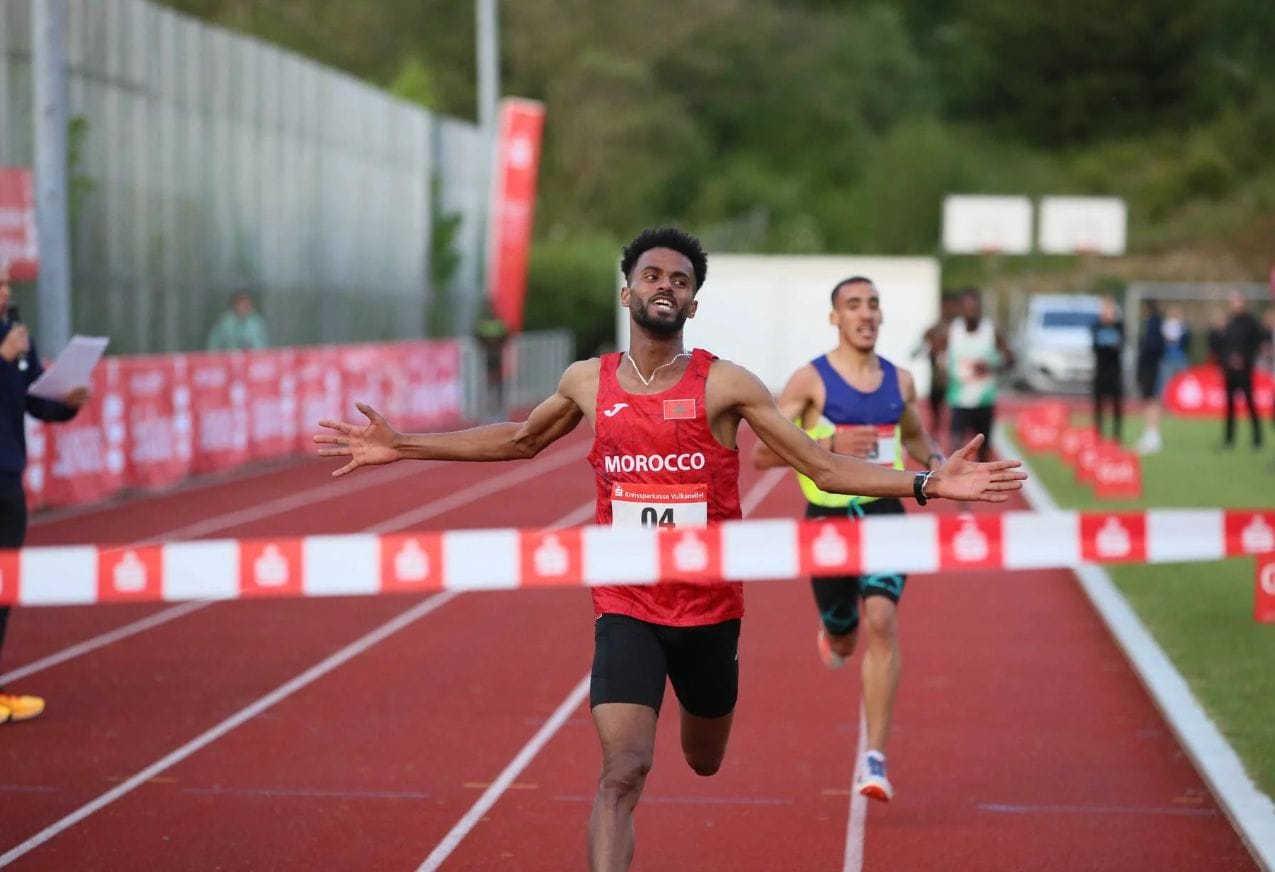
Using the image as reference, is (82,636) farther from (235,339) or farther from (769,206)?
(769,206)

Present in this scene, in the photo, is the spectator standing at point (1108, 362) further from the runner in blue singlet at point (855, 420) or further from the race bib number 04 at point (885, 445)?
the race bib number 04 at point (885, 445)

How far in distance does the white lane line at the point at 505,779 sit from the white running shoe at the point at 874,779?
1415mm

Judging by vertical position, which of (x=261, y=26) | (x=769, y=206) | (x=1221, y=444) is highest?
(x=261, y=26)

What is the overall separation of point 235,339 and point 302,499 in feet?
14.8

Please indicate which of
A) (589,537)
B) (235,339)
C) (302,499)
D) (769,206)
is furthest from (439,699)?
(769,206)

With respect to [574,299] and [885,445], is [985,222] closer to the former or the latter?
[574,299]

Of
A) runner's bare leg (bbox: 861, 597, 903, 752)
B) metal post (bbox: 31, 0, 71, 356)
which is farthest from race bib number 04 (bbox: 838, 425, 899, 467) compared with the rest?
metal post (bbox: 31, 0, 71, 356)

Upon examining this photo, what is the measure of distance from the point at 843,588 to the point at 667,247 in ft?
9.67

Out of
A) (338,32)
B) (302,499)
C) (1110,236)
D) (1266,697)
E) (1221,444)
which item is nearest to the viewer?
(1266,697)

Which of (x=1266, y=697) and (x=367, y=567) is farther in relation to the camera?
(x=1266, y=697)

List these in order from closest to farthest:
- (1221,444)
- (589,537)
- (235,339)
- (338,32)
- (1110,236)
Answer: (589,537), (235,339), (1221,444), (1110,236), (338,32)

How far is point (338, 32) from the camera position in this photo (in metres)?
80.8

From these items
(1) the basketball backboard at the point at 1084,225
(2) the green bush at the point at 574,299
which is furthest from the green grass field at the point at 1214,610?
(1) the basketball backboard at the point at 1084,225

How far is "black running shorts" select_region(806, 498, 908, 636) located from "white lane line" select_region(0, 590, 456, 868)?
275cm
